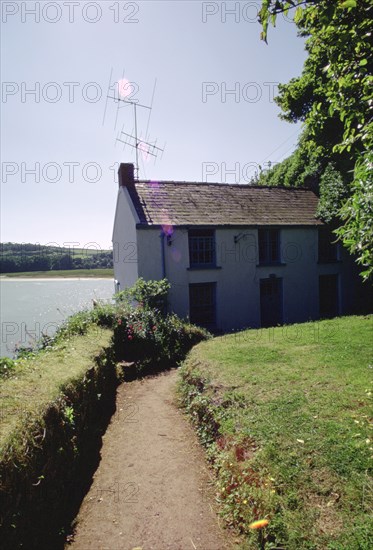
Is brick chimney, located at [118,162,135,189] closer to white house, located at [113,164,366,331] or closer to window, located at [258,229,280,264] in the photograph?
white house, located at [113,164,366,331]

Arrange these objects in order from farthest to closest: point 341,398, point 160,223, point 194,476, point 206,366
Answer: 1. point 160,223
2. point 206,366
3. point 341,398
4. point 194,476

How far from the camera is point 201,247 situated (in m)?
17.2

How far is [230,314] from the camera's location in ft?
57.7

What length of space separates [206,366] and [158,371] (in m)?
3.36

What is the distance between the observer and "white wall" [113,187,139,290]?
16.5m

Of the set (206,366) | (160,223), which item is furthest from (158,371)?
(160,223)

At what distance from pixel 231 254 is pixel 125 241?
5.76 m

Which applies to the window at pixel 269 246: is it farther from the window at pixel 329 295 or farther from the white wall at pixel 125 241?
the white wall at pixel 125 241

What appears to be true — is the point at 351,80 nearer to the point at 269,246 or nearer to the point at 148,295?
the point at 148,295

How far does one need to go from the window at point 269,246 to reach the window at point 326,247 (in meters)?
2.91

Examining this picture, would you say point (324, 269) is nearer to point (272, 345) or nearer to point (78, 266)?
point (272, 345)

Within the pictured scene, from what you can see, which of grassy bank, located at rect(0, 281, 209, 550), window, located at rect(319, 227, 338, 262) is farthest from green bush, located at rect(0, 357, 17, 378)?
window, located at rect(319, 227, 338, 262)

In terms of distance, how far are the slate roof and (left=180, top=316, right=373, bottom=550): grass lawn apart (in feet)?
29.9

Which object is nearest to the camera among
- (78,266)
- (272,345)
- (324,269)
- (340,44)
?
(340,44)
